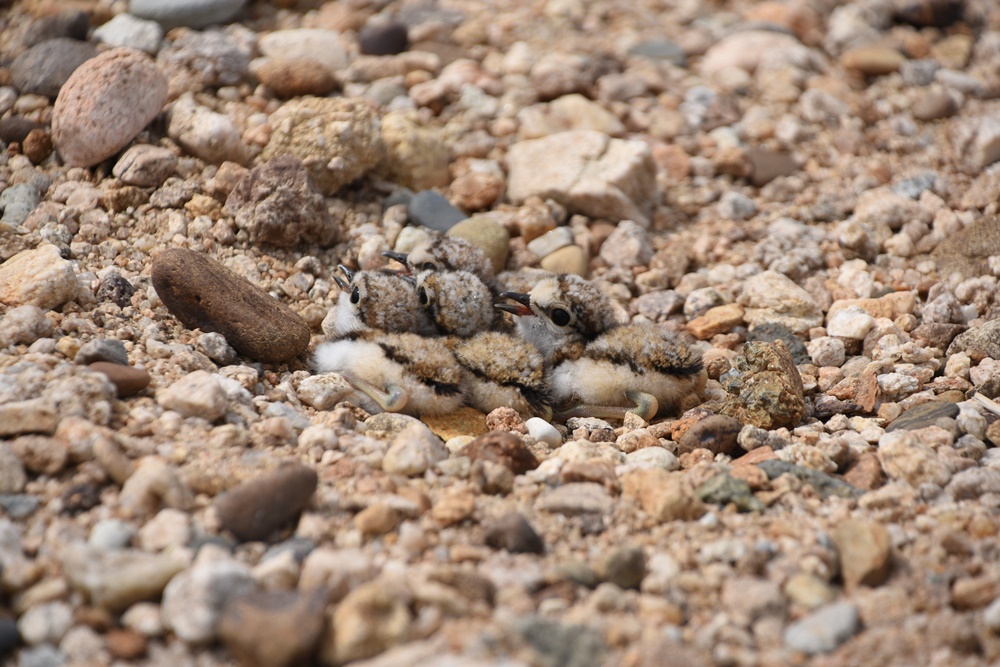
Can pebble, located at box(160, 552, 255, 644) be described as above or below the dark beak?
above

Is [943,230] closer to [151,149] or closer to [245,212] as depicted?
[245,212]

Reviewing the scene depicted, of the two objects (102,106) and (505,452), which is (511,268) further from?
(102,106)

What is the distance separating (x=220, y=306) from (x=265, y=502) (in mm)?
1625

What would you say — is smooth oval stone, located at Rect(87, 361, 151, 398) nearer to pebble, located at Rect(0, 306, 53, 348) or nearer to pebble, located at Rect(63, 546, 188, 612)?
pebble, located at Rect(0, 306, 53, 348)

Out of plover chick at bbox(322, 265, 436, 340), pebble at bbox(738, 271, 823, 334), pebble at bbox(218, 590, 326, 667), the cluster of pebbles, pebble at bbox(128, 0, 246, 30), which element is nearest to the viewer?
pebble at bbox(218, 590, 326, 667)

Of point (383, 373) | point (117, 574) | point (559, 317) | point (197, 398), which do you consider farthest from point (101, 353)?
point (559, 317)

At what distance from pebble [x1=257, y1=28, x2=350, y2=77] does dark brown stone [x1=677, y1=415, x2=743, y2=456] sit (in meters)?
3.97

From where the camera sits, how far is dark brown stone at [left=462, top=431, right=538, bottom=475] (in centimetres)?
366

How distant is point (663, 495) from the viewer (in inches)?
132

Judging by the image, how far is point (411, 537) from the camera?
308 centimetres

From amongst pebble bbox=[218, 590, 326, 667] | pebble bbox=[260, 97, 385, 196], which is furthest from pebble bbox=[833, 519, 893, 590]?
pebble bbox=[260, 97, 385, 196]

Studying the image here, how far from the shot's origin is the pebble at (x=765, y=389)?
4.34 meters

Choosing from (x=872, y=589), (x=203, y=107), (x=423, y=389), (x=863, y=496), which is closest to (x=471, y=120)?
(x=203, y=107)

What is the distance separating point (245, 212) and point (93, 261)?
0.87m
